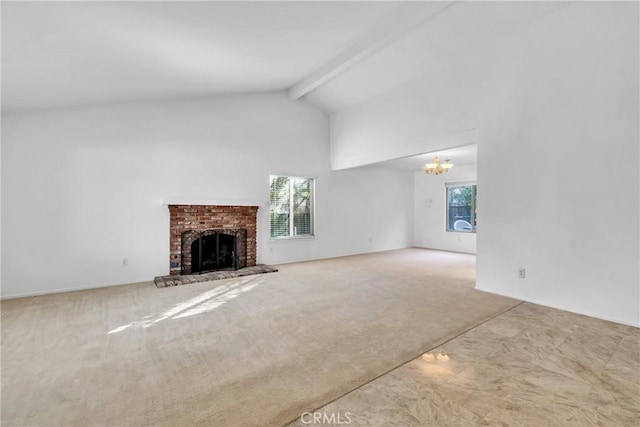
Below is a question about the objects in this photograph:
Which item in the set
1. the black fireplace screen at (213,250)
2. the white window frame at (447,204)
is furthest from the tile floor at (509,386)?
the white window frame at (447,204)

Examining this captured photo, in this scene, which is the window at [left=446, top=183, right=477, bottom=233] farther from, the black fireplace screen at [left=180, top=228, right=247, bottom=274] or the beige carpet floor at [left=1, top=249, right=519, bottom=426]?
the black fireplace screen at [left=180, top=228, right=247, bottom=274]

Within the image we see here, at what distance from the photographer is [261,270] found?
5.76m

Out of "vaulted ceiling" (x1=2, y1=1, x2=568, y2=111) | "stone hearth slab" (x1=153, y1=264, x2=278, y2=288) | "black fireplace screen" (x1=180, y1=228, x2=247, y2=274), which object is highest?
"vaulted ceiling" (x1=2, y1=1, x2=568, y2=111)

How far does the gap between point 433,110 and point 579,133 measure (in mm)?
2095

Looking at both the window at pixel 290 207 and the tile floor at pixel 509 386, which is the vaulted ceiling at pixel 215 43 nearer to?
the window at pixel 290 207

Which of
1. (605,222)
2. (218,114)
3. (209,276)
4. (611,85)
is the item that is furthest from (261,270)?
(611,85)

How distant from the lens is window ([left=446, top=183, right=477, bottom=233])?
8312 millimetres

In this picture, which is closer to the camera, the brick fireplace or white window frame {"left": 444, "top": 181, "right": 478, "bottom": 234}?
the brick fireplace

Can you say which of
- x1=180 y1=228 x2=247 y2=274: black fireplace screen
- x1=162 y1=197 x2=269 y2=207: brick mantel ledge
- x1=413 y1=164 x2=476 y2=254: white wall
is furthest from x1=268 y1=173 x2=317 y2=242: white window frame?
x1=413 y1=164 x2=476 y2=254: white wall

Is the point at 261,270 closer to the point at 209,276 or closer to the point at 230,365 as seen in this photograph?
the point at 209,276

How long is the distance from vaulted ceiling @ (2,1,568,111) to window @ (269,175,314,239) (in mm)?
2230

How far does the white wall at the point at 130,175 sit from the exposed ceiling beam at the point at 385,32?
197 centimetres

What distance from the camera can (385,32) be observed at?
163 inches

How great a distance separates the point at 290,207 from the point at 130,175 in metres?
3.29
